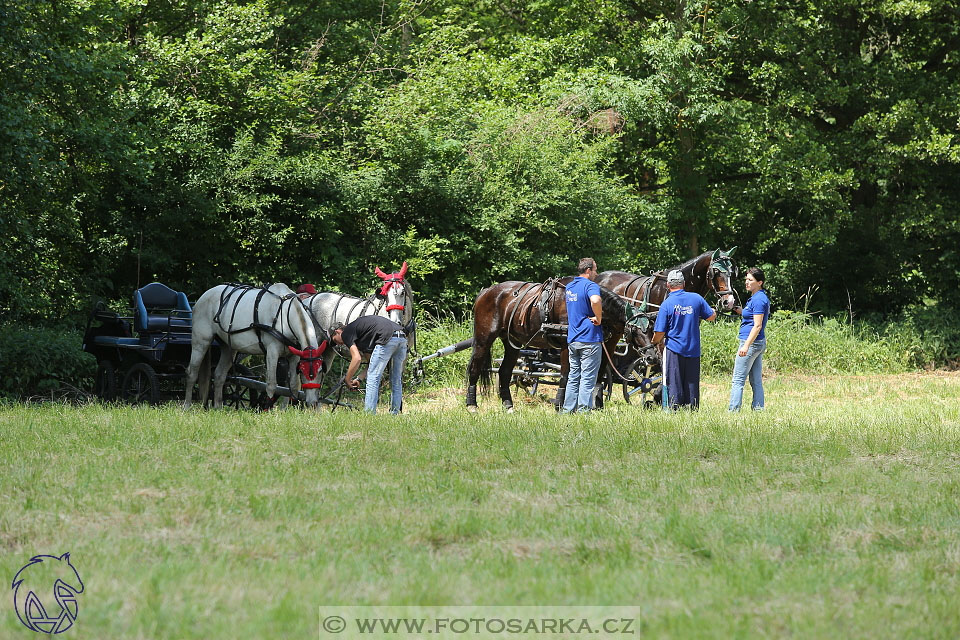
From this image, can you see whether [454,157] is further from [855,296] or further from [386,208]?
[855,296]

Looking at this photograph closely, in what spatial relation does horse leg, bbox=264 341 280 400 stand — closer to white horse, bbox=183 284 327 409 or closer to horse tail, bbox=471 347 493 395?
white horse, bbox=183 284 327 409

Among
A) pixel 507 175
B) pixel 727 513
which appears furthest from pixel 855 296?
pixel 727 513

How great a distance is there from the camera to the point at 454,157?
21.3 m

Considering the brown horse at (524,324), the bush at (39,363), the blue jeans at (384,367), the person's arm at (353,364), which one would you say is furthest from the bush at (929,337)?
the bush at (39,363)

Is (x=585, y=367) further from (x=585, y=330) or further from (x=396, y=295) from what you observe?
(x=396, y=295)

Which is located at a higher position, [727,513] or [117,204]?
[117,204]

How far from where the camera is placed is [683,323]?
37.7 feet

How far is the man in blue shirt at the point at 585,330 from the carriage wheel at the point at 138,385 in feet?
19.6

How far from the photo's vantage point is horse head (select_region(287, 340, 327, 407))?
12.3 m

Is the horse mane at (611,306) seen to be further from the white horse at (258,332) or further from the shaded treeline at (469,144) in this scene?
the shaded treeline at (469,144)

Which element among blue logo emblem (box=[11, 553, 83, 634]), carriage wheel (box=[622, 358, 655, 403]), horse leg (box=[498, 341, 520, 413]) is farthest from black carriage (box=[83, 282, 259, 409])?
blue logo emblem (box=[11, 553, 83, 634])

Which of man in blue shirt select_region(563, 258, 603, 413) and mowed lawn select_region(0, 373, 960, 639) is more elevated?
man in blue shirt select_region(563, 258, 603, 413)

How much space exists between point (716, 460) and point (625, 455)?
0.77 metres

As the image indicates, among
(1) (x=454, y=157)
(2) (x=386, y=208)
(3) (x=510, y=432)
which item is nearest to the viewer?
(3) (x=510, y=432)
